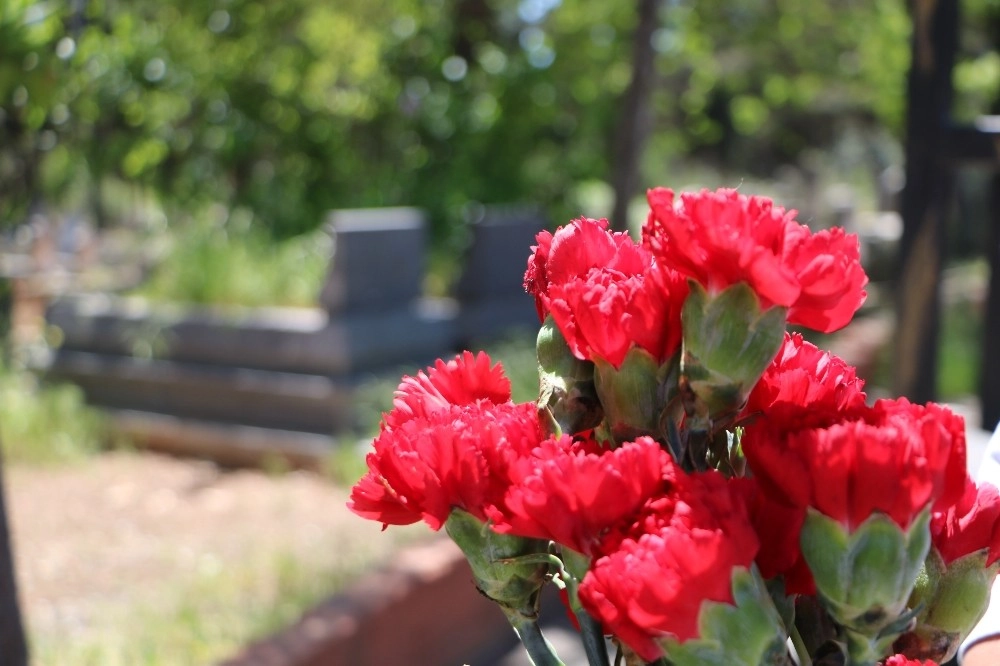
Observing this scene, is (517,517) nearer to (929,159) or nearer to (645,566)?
(645,566)

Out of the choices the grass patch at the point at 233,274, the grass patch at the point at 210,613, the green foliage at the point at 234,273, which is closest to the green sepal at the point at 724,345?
the grass patch at the point at 210,613

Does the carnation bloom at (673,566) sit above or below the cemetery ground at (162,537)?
above

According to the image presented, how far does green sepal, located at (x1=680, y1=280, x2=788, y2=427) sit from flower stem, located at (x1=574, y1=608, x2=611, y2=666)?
178 mm

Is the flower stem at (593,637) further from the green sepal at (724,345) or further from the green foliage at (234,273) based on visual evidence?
the green foliage at (234,273)

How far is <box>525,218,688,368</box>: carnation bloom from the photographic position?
0.76m

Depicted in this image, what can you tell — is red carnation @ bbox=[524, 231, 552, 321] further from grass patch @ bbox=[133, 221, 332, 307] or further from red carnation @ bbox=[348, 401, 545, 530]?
grass patch @ bbox=[133, 221, 332, 307]

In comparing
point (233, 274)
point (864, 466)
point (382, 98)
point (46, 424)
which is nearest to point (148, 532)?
point (46, 424)

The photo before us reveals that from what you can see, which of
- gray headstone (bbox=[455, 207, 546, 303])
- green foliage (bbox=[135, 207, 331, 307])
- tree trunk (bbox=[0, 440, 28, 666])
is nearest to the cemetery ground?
gray headstone (bbox=[455, 207, 546, 303])

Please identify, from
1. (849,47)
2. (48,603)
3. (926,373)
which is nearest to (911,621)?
(926,373)

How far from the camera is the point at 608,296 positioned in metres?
0.76

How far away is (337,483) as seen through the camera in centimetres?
536

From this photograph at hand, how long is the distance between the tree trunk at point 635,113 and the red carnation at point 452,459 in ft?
18.4

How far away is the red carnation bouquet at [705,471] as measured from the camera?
68cm

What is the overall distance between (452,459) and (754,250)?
266 millimetres
